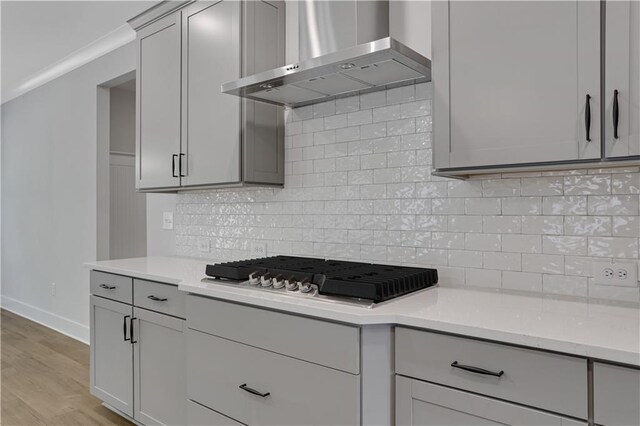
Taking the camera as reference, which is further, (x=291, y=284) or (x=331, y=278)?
(x=291, y=284)

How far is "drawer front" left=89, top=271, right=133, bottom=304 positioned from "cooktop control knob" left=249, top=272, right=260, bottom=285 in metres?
0.96

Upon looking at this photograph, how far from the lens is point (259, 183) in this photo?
2.52 m

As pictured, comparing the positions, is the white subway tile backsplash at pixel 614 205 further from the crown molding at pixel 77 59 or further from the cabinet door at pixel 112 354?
the crown molding at pixel 77 59

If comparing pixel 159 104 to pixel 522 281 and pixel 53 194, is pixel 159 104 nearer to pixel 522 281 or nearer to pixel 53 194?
pixel 522 281

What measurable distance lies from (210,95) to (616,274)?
2174 mm

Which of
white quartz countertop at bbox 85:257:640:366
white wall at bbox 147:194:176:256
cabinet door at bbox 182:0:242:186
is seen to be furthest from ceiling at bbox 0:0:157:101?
white quartz countertop at bbox 85:257:640:366

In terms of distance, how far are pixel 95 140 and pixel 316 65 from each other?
10.4 ft

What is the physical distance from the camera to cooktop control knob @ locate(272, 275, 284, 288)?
183 centimetres

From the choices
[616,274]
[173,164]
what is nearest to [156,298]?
[173,164]

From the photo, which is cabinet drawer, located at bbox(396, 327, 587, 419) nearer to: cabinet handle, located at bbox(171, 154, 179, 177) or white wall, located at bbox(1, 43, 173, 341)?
cabinet handle, located at bbox(171, 154, 179, 177)

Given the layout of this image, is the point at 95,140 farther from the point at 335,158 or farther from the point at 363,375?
the point at 363,375

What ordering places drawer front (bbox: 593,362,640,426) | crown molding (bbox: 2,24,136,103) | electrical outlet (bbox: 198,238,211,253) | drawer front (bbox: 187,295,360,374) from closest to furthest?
drawer front (bbox: 593,362,640,426) → drawer front (bbox: 187,295,360,374) → electrical outlet (bbox: 198,238,211,253) → crown molding (bbox: 2,24,136,103)

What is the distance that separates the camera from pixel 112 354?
2.68 m

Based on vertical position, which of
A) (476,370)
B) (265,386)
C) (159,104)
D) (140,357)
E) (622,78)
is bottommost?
(140,357)
